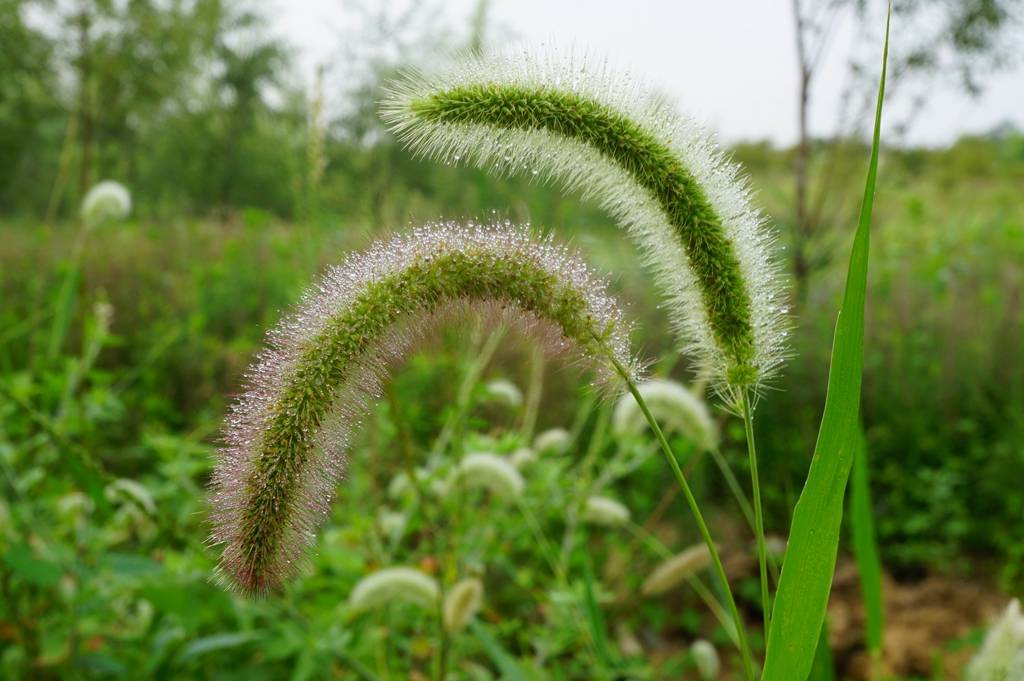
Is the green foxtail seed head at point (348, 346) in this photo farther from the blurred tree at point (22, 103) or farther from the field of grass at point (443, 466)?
the blurred tree at point (22, 103)

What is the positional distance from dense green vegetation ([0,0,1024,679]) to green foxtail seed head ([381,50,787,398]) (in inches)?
4.4

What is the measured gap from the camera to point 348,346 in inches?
29.9

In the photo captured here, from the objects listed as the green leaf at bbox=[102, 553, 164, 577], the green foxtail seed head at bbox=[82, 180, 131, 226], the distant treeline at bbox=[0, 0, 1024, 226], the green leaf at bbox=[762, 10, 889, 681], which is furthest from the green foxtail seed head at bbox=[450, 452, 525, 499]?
the distant treeline at bbox=[0, 0, 1024, 226]

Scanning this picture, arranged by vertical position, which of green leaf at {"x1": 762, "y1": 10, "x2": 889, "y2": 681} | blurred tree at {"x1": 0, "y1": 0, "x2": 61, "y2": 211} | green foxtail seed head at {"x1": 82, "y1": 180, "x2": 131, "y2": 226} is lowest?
green leaf at {"x1": 762, "y1": 10, "x2": 889, "y2": 681}

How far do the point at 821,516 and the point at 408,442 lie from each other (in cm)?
95

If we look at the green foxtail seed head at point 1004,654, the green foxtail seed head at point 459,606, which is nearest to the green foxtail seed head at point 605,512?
the green foxtail seed head at point 459,606

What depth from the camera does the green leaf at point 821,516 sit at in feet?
2.43

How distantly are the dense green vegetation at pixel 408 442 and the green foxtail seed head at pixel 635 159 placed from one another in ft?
0.37

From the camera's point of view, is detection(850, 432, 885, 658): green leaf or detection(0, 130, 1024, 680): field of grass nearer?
detection(850, 432, 885, 658): green leaf

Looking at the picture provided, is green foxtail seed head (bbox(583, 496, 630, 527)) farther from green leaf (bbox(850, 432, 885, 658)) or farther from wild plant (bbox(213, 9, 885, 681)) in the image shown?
wild plant (bbox(213, 9, 885, 681))

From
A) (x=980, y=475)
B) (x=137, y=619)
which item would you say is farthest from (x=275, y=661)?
(x=980, y=475)

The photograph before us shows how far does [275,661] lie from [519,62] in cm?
161

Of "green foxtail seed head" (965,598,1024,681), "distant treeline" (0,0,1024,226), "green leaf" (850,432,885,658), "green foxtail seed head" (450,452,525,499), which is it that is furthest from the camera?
"distant treeline" (0,0,1024,226)

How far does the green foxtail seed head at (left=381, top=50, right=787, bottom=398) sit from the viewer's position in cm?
81
